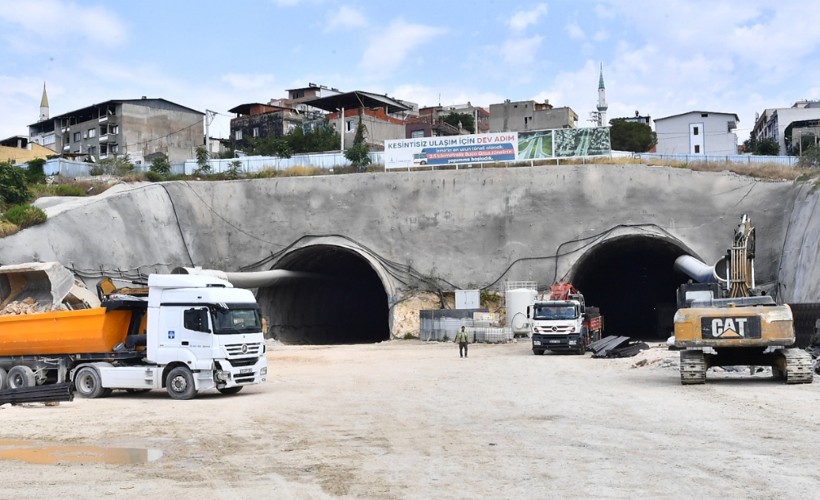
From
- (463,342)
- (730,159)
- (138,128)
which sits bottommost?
(463,342)

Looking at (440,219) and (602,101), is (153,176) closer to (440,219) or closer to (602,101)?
(440,219)

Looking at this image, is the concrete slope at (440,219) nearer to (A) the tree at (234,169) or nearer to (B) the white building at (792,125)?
(A) the tree at (234,169)

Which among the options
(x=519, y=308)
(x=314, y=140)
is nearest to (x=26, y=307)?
(x=519, y=308)

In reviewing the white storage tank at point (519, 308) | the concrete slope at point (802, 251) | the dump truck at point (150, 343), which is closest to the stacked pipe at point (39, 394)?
the dump truck at point (150, 343)

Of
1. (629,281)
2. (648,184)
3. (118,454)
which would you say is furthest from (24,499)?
(629,281)

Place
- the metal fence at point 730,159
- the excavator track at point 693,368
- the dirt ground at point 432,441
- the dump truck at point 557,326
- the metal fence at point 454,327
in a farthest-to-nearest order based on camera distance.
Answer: the metal fence at point 730,159 < the metal fence at point 454,327 < the dump truck at point 557,326 < the excavator track at point 693,368 < the dirt ground at point 432,441

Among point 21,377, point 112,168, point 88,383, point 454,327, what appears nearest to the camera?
point 88,383

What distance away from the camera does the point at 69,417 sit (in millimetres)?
16953

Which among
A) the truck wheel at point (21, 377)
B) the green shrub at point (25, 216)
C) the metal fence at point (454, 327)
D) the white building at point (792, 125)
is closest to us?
the truck wheel at point (21, 377)

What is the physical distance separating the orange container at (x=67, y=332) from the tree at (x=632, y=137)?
71731 mm

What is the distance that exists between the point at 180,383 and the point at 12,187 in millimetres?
26485

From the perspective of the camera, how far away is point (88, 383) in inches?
832

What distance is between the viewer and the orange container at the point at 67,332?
69.6 ft

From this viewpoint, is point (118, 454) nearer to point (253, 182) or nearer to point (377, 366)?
point (377, 366)
